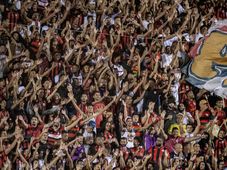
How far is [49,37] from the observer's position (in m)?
9.76

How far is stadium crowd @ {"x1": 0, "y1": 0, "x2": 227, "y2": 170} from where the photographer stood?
912 cm

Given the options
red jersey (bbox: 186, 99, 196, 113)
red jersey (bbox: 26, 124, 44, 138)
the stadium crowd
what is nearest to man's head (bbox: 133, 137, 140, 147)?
the stadium crowd

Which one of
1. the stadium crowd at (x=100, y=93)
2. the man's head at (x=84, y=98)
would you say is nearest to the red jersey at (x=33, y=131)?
the stadium crowd at (x=100, y=93)

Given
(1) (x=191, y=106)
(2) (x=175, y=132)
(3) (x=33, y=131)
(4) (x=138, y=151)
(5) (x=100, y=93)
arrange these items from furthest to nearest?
(1) (x=191, y=106)
(2) (x=175, y=132)
(5) (x=100, y=93)
(4) (x=138, y=151)
(3) (x=33, y=131)

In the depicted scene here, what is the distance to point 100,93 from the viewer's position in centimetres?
974

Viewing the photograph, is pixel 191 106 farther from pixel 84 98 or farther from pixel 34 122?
pixel 34 122

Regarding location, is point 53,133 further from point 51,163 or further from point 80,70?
point 80,70

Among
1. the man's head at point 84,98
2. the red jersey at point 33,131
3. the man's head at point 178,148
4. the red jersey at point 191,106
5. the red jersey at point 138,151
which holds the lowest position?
the man's head at point 178,148

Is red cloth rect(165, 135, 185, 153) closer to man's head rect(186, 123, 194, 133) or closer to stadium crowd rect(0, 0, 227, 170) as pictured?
stadium crowd rect(0, 0, 227, 170)

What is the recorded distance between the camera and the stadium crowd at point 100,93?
29.9 ft

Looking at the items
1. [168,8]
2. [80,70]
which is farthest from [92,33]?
[168,8]

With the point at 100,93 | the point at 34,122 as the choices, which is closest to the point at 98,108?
the point at 100,93

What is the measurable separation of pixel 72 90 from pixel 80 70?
37 centimetres

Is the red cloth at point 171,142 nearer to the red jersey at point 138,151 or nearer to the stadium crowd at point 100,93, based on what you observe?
the stadium crowd at point 100,93
